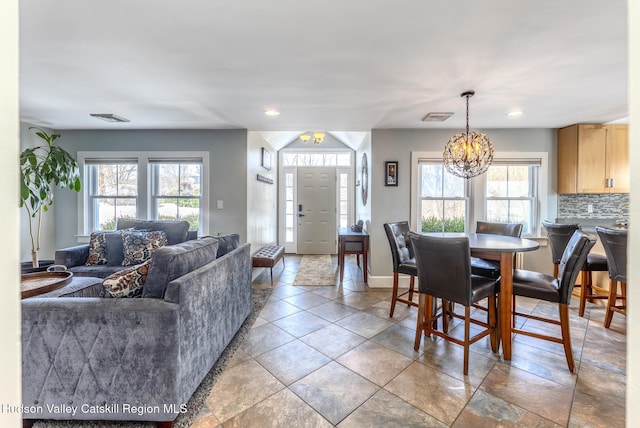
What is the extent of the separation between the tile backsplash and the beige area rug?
11.3 feet

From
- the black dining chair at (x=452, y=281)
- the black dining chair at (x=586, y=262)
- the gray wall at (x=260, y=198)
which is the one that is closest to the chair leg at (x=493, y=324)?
the black dining chair at (x=452, y=281)

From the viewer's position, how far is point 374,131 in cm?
384

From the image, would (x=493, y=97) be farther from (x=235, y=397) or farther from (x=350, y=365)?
(x=235, y=397)

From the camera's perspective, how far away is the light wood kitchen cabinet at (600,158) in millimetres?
3502

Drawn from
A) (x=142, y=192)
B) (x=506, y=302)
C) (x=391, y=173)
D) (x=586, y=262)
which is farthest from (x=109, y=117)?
(x=586, y=262)

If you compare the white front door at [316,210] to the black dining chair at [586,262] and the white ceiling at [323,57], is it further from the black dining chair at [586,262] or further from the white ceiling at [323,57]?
the black dining chair at [586,262]

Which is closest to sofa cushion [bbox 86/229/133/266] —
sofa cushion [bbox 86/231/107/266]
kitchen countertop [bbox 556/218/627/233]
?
sofa cushion [bbox 86/231/107/266]

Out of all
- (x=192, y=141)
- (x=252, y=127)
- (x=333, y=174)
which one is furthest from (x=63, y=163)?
(x=333, y=174)

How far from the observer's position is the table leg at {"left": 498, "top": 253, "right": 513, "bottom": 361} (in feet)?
6.64

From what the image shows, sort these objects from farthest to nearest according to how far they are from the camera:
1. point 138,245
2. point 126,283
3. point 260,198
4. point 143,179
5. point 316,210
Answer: point 316,210 < point 260,198 < point 143,179 < point 138,245 < point 126,283

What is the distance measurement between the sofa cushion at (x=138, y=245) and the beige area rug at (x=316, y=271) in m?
1.85

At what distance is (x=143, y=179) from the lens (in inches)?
155

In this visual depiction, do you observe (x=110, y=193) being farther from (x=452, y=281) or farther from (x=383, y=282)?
(x=452, y=281)

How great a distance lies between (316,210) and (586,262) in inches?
168
